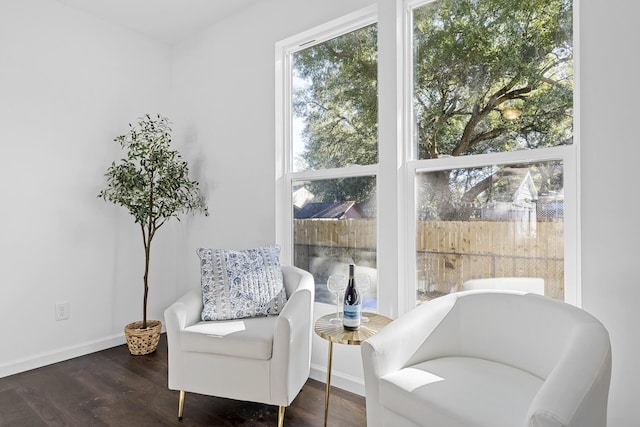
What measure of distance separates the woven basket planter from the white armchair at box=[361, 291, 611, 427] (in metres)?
2.02

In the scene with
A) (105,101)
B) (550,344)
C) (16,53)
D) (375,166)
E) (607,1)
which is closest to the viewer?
(550,344)

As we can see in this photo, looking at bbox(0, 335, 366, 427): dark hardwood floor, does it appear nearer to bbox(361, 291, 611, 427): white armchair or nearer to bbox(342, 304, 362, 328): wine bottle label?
bbox(342, 304, 362, 328): wine bottle label

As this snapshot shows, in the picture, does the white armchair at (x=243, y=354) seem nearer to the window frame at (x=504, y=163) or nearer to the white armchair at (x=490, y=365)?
the white armchair at (x=490, y=365)

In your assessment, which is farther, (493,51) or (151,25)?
(151,25)

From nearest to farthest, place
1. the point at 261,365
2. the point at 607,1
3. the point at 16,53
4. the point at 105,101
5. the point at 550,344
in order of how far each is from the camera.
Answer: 1. the point at 550,344
2. the point at 607,1
3. the point at 261,365
4. the point at 16,53
5. the point at 105,101

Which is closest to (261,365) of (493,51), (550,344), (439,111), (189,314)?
(189,314)

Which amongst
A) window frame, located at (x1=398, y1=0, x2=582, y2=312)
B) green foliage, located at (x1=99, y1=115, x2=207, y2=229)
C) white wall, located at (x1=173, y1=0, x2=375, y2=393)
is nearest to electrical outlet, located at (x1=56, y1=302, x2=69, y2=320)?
green foliage, located at (x1=99, y1=115, x2=207, y2=229)

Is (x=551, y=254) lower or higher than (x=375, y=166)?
lower

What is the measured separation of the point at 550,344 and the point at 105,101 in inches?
131

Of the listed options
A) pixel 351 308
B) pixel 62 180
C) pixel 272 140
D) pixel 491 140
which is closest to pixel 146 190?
pixel 62 180

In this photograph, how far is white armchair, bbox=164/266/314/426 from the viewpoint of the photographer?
1786mm

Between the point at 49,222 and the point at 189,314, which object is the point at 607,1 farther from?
the point at 49,222

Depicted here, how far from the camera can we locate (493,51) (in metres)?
1.92

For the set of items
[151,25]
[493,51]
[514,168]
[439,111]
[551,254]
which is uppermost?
[151,25]
